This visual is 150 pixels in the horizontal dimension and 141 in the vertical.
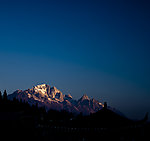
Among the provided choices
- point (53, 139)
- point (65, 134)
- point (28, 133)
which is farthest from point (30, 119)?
point (65, 134)

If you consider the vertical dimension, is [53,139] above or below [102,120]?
below

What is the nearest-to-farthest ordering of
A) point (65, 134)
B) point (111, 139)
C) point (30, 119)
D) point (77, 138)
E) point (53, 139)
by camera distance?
point (111, 139) < point (77, 138) < point (65, 134) < point (53, 139) < point (30, 119)

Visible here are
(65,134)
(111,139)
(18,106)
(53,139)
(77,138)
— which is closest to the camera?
(111,139)

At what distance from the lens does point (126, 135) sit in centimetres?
3509

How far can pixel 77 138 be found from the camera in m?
37.7

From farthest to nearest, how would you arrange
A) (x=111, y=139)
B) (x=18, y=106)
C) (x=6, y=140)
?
(x=18, y=106), (x=6, y=140), (x=111, y=139)

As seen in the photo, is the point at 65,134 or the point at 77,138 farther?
the point at 65,134

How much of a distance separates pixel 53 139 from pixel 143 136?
820 inches

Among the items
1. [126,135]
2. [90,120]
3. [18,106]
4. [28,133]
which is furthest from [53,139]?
[18,106]

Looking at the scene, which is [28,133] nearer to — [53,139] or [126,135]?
[53,139]

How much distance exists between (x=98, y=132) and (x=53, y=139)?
626 inches

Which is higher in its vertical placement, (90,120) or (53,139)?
(90,120)

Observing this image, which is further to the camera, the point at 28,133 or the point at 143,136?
the point at 28,133

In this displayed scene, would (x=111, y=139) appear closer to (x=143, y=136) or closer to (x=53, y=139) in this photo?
(x=143, y=136)
